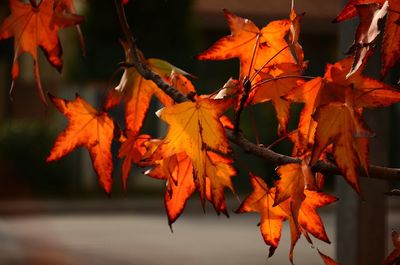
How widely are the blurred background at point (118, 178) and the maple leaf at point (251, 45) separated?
5632 mm

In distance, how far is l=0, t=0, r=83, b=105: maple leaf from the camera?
1324 mm

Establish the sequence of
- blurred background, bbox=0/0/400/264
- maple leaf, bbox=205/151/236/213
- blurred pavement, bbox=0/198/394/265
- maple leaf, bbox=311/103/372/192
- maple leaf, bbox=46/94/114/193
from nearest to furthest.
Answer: maple leaf, bbox=311/103/372/192 → maple leaf, bbox=205/151/236/213 → maple leaf, bbox=46/94/114/193 → blurred pavement, bbox=0/198/394/265 → blurred background, bbox=0/0/400/264

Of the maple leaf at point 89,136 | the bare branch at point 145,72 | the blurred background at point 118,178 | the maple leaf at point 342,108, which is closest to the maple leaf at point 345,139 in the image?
the maple leaf at point 342,108

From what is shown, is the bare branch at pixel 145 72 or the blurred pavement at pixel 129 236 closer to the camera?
the bare branch at pixel 145 72

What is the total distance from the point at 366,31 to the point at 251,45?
299 millimetres

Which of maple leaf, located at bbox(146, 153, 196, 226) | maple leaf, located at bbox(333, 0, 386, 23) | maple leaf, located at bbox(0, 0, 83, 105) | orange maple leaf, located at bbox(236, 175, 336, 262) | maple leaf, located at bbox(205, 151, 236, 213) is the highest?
maple leaf, located at bbox(333, 0, 386, 23)

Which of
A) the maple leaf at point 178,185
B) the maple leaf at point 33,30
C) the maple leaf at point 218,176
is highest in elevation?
the maple leaf at point 33,30

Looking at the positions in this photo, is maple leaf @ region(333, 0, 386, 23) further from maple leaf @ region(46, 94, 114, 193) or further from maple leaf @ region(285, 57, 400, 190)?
maple leaf @ region(46, 94, 114, 193)

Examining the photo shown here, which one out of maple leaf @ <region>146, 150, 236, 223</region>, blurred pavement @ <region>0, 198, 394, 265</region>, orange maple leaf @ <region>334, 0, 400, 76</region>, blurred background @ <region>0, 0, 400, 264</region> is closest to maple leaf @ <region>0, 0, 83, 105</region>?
maple leaf @ <region>146, 150, 236, 223</region>

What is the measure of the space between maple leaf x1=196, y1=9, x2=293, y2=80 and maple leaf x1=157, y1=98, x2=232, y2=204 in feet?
0.52

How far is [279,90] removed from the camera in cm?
146

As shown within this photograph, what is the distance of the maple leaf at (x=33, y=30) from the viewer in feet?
4.34

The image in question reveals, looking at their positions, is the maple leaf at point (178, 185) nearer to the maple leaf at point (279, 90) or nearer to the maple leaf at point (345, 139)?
the maple leaf at point (279, 90)

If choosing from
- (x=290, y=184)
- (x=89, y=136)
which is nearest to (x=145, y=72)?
(x=89, y=136)
